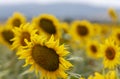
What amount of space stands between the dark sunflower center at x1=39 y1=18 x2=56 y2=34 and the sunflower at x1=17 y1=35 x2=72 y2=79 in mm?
2210

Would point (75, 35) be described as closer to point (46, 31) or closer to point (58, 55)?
point (46, 31)

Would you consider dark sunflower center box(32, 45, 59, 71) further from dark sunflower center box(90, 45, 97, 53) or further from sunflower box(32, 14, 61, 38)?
dark sunflower center box(90, 45, 97, 53)

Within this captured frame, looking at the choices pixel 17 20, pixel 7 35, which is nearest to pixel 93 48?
pixel 17 20

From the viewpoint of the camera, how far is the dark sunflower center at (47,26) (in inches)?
200

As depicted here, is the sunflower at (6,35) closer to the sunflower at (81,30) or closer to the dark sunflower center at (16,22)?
the dark sunflower center at (16,22)

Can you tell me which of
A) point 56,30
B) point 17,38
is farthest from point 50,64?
point 56,30

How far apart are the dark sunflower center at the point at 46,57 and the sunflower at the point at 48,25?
2175 millimetres

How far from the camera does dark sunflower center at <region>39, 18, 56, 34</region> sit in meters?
5.08

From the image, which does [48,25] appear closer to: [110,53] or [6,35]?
[6,35]

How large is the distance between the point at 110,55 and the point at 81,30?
10.4ft

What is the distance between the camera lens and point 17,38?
129 inches

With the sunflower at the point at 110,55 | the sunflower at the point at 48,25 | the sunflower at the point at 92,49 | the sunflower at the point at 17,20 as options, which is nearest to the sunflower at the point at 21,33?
the sunflower at the point at 110,55

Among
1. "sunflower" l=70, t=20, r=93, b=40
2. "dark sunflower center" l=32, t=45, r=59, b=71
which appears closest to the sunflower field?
"dark sunflower center" l=32, t=45, r=59, b=71

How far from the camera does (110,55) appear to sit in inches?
144
